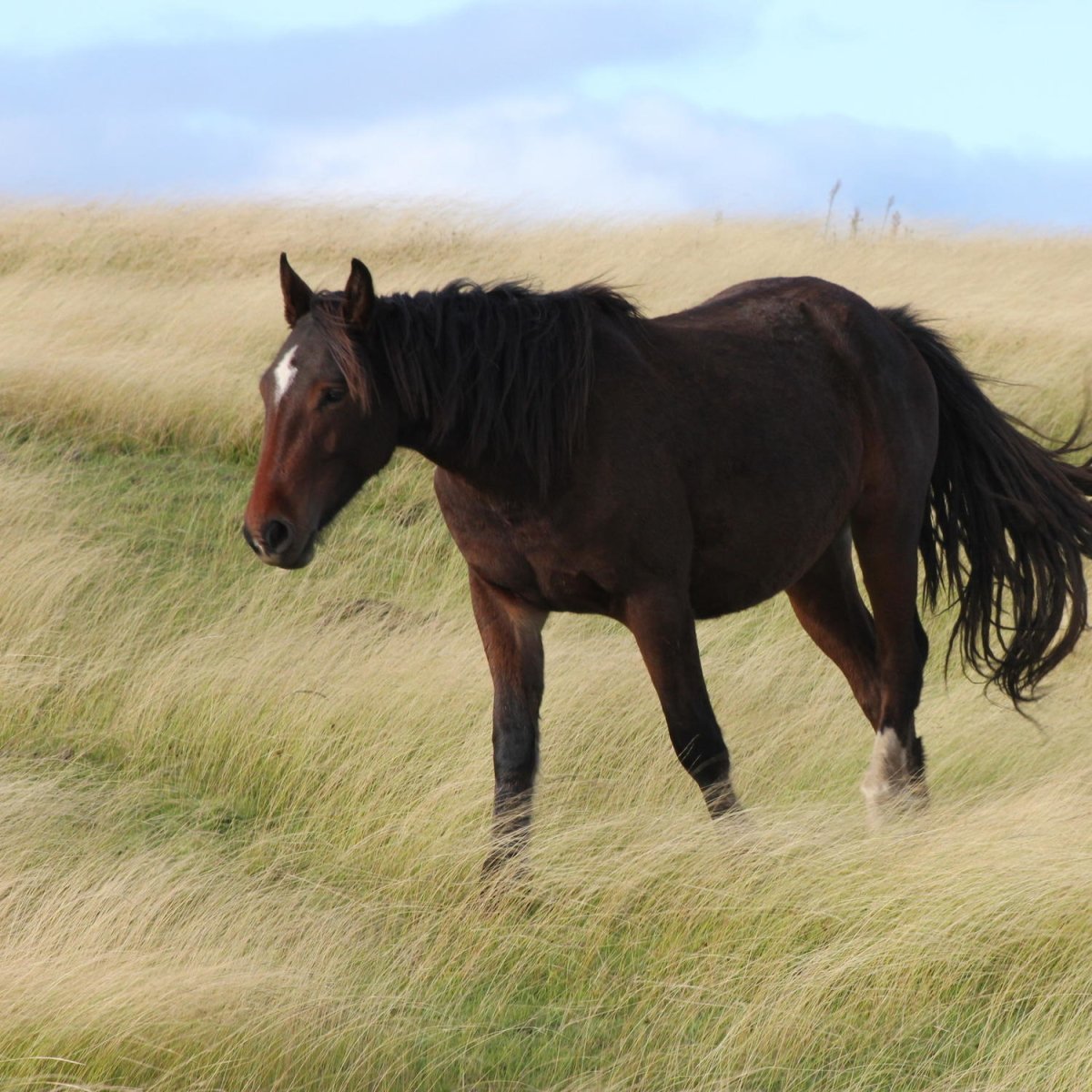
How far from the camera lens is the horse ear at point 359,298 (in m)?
3.77

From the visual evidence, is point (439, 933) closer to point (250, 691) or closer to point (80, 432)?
point (250, 691)

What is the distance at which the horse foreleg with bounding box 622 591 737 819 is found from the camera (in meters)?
4.18

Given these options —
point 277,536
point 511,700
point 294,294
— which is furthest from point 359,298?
point 511,700

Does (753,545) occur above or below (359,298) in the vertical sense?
below

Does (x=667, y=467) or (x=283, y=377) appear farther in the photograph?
(x=667, y=467)

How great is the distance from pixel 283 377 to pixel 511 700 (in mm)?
1261

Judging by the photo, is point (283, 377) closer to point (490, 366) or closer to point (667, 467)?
point (490, 366)

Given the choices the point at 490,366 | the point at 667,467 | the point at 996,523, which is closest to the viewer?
the point at 490,366

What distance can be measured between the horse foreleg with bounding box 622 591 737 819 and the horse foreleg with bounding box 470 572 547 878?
A: 37 cm

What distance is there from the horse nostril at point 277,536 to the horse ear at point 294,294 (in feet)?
1.76

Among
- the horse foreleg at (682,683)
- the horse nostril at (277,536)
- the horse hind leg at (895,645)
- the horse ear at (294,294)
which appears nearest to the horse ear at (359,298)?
the horse ear at (294,294)

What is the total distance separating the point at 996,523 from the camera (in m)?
5.50

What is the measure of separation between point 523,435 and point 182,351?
7.98 meters

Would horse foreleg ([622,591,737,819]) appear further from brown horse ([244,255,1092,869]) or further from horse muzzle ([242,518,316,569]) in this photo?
horse muzzle ([242,518,316,569])
